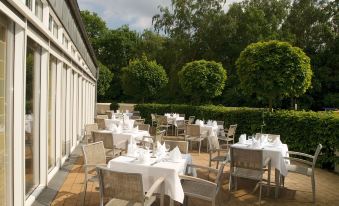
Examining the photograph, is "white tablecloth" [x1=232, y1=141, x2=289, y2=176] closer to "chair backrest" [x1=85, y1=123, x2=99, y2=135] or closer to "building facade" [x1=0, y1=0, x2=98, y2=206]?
"building facade" [x1=0, y1=0, x2=98, y2=206]

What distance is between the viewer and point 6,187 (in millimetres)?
3211

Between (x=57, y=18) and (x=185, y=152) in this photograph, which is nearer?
(x=185, y=152)

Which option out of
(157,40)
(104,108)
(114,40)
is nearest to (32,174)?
(104,108)

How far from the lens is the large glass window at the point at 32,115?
4.03m

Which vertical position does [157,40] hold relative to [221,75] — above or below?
above

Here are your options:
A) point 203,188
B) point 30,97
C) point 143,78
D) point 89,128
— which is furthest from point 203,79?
point 30,97

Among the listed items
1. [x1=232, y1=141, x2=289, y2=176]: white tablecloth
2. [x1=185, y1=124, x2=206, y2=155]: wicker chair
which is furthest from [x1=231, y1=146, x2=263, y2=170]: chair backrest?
[x1=185, y1=124, x2=206, y2=155]: wicker chair

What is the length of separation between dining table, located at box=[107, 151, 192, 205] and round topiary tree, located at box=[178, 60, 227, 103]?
9696 mm

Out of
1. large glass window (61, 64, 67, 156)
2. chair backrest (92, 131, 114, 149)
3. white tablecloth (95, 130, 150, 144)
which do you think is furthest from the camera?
white tablecloth (95, 130, 150, 144)

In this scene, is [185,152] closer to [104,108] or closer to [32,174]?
[32,174]

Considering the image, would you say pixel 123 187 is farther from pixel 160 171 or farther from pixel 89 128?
pixel 89 128

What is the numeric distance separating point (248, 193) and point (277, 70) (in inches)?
175

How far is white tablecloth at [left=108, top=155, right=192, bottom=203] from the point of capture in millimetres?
3896

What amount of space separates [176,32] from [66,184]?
72.9ft
